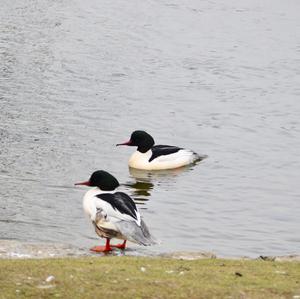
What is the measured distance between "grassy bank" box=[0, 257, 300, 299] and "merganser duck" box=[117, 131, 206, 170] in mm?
9383

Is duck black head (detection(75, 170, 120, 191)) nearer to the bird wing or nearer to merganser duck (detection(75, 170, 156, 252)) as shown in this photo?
merganser duck (detection(75, 170, 156, 252))

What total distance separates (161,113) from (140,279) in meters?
13.8

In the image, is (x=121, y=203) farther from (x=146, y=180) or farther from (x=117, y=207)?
(x=146, y=180)

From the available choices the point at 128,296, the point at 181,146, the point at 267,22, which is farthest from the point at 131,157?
the point at 267,22

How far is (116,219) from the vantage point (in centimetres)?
1281

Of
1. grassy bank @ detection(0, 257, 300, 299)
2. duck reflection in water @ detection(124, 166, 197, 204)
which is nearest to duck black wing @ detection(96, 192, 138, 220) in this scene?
grassy bank @ detection(0, 257, 300, 299)

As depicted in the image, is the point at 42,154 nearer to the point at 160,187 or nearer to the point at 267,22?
the point at 160,187

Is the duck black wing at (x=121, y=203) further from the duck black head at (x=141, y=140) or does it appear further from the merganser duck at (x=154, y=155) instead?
the duck black head at (x=141, y=140)

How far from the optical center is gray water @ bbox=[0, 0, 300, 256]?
15.7 meters

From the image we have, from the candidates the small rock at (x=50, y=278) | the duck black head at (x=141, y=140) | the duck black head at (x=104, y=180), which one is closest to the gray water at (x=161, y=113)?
the duck black head at (x=141, y=140)

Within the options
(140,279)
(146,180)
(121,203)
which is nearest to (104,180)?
(121,203)

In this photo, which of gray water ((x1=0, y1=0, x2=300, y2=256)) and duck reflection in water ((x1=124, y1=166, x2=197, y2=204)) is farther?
duck reflection in water ((x1=124, y1=166, x2=197, y2=204))

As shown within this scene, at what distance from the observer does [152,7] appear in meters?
35.2

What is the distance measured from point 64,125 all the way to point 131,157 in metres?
1.85
